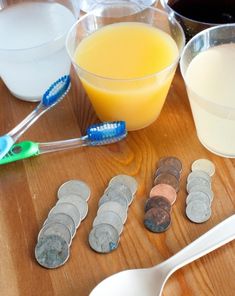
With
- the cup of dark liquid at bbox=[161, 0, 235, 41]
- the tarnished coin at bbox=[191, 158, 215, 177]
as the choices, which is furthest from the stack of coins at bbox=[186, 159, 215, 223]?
the cup of dark liquid at bbox=[161, 0, 235, 41]

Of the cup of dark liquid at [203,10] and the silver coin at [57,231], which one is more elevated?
the cup of dark liquid at [203,10]

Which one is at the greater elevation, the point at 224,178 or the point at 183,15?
the point at 183,15

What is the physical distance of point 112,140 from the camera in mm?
710

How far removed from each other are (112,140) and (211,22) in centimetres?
24

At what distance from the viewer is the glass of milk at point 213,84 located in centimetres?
65

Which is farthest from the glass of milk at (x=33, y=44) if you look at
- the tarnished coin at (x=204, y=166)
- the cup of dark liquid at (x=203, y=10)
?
the tarnished coin at (x=204, y=166)

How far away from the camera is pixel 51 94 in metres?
0.75

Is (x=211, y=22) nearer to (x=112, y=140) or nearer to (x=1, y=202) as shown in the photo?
(x=112, y=140)

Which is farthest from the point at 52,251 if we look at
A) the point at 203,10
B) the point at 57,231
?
the point at 203,10

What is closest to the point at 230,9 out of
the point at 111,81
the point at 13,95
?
the point at 111,81

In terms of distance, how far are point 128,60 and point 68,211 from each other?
221mm

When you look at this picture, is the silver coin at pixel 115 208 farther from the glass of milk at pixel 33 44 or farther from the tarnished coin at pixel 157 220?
the glass of milk at pixel 33 44

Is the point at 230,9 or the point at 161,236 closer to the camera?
the point at 161,236

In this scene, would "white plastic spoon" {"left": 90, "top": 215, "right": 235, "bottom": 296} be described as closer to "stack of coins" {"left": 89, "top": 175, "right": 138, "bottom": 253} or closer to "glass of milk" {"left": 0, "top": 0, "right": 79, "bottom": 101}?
"stack of coins" {"left": 89, "top": 175, "right": 138, "bottom": 253}
